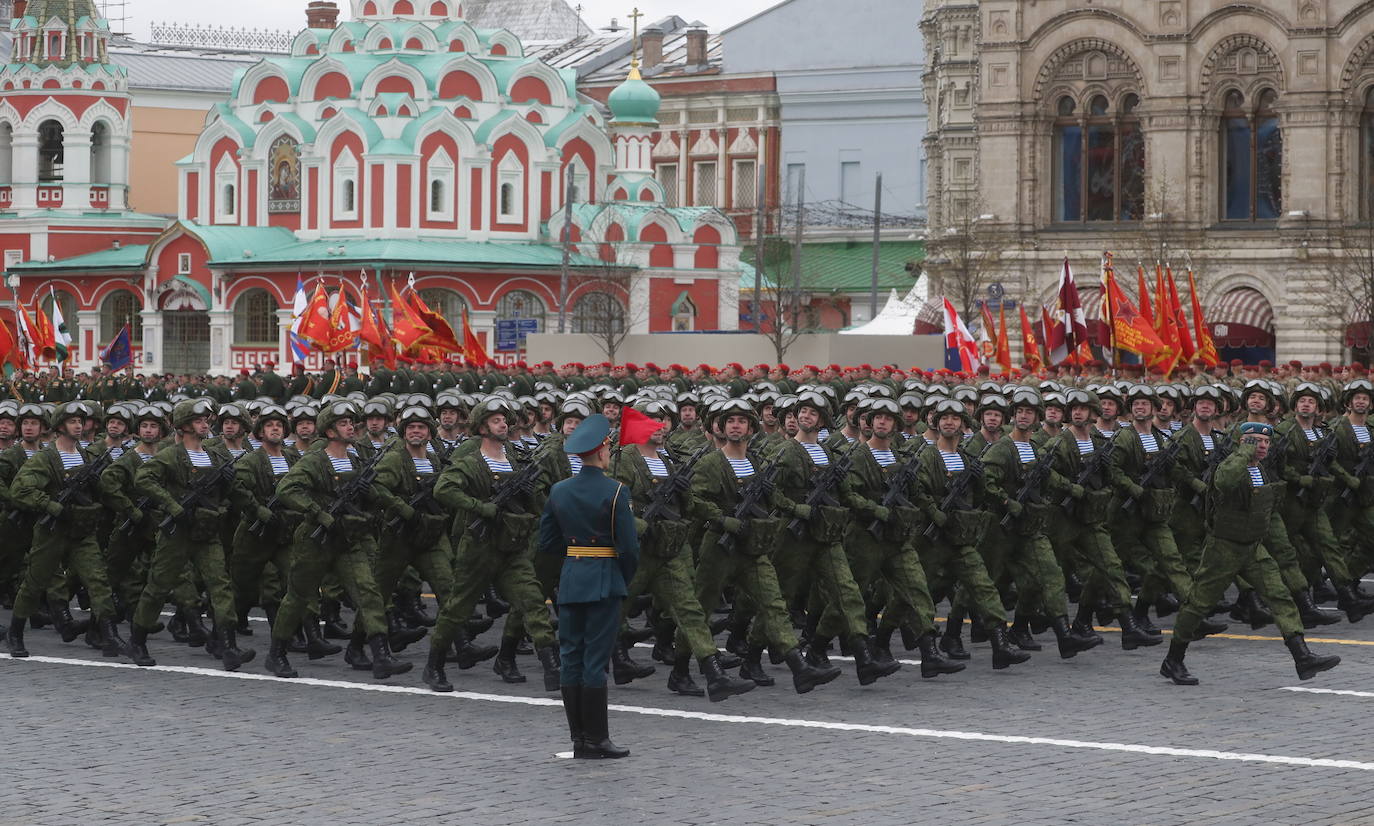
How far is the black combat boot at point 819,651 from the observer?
14.0 metres

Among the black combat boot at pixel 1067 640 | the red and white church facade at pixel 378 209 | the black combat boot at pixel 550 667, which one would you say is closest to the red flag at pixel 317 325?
the red and white church facade at pixel 378 209

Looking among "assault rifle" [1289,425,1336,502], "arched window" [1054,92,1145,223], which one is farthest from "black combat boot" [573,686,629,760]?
"arched window" [1054,92,1145,223]

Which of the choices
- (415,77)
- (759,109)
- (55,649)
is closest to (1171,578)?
(55,649)

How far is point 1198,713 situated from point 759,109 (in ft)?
222

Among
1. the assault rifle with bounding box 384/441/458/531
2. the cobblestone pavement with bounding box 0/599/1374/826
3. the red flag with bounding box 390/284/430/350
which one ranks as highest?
the red flag with bounding box 390/284/430/350

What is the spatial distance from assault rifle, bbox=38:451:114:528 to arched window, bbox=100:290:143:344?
54.4 m

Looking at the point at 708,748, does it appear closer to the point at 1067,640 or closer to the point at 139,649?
the point at 1067,640

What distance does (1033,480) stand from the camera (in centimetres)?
1480

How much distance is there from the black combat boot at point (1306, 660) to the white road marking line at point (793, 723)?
302 mm

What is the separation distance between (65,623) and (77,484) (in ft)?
3.51

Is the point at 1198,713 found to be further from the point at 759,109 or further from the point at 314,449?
the point at 759,109

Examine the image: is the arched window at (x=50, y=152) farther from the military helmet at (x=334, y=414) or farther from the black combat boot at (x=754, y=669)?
the black combat boot at (x=754, y=669)

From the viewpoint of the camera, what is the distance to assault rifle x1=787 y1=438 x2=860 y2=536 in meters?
13.7

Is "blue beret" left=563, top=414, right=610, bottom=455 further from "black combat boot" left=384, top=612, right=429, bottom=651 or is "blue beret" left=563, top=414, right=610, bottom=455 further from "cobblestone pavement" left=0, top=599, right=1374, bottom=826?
"black combat boot" left=384, top=612, right=429, bottom=651
